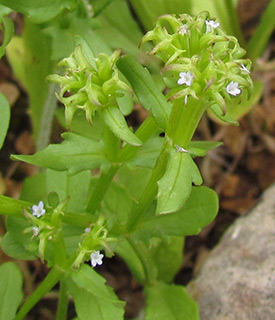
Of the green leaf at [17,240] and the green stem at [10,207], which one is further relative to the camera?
the green leaf at [17,240]

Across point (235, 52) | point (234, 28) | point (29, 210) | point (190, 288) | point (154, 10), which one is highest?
point (235, 52)

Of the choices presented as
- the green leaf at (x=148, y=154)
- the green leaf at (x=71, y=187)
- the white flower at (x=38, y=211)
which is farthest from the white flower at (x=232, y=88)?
the green leaf at (x=71, y=187)

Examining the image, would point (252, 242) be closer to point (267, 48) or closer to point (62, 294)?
point (62, 294)

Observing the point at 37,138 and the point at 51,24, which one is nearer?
the point at 51,24

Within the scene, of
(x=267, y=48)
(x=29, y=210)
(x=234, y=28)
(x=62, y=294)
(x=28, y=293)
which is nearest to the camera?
(x=29, y=210)

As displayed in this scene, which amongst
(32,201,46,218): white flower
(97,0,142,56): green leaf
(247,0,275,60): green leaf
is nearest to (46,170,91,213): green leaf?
(32,201,46,218): white flower

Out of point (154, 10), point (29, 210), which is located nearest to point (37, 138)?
point (154, 10)

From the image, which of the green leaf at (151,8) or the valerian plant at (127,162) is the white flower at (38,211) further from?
the green leaf at (151,8)
